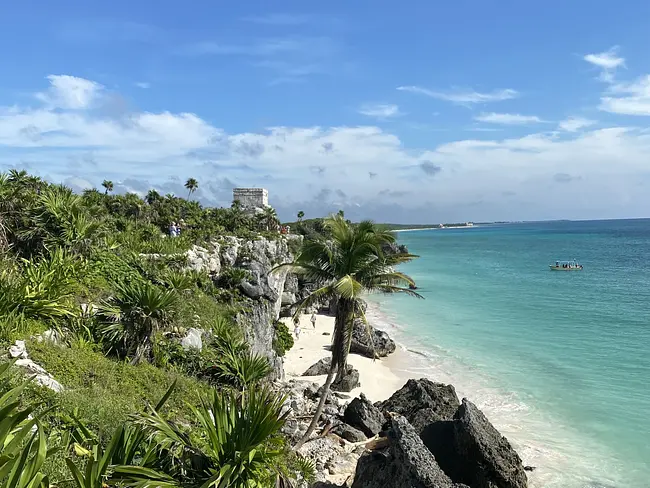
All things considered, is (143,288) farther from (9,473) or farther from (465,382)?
(465,382)

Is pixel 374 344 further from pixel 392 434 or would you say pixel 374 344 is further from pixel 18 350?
pixel 18 350

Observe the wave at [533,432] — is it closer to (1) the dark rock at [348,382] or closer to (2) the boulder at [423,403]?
(2) the boulder at [423,403]

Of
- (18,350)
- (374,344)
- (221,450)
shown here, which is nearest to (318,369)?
(374,344)

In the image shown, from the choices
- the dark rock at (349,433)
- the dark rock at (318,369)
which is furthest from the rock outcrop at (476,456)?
the dark rock at (318,369)

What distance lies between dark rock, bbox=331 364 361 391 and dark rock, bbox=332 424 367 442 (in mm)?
→ 5237

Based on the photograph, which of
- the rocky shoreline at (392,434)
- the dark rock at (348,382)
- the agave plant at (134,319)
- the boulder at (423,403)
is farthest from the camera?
the dark rock at (348,382)

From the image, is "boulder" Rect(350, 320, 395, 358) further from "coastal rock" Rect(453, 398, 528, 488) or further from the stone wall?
the stone wall

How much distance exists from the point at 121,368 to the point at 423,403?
8.52 meters

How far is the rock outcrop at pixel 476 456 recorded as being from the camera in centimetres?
958

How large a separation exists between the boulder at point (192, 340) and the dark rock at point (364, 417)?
194 inches

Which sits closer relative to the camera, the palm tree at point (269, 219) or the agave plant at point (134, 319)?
the agave plant at point (134, 319)

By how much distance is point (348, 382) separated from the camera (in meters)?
18.4

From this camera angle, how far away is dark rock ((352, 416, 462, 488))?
325 inches

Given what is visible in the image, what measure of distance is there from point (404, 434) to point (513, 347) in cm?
1941
